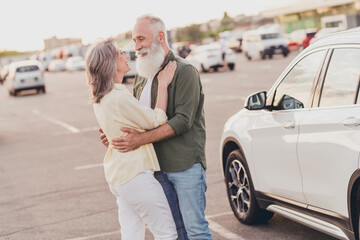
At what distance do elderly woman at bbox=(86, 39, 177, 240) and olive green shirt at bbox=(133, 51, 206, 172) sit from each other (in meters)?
0.07

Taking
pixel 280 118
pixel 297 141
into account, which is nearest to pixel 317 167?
pixel 297 141

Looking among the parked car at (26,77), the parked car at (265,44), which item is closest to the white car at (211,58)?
the parked car at (265,44)

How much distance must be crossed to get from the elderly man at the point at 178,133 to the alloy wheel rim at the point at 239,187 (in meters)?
Answer: 1.87

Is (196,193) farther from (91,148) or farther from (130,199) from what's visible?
(91,148)

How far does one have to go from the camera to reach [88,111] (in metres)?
23.5

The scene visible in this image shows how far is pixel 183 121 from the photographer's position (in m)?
4.20

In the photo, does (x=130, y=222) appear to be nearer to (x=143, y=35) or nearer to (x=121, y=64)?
(x=121, y=64)

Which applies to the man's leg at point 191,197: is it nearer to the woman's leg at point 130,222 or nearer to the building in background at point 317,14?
the woman's leg at point 130,222

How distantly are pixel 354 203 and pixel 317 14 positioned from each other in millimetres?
81374

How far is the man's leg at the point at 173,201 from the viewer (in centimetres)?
439

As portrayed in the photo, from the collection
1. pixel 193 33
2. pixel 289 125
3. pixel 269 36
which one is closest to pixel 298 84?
pixel 289 125

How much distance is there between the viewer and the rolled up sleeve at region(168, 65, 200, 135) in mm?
4203

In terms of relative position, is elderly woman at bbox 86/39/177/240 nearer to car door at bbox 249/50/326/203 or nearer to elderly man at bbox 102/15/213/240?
elderly man at bbox 102/15/213/240

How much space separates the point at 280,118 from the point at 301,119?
1.32 ft
